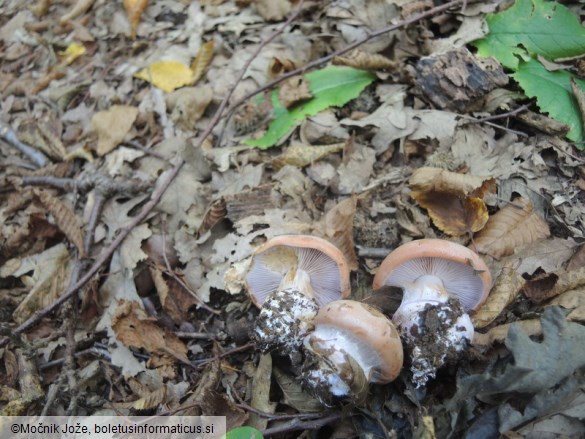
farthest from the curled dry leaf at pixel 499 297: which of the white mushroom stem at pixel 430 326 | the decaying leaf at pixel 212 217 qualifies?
the decaying leaf at pixel 212 217

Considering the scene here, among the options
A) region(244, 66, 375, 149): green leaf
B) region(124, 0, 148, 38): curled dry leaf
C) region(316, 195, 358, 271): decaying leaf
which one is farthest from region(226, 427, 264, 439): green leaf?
region(124, 0, 148, 38): curled dry leaf

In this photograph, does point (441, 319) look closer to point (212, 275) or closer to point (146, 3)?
point (212, 275)

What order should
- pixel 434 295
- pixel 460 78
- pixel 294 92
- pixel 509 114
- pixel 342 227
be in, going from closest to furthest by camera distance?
pixel 434 295 → pixel 342 227 → pixel 509 114 → pixel 460 78 → pixel 294 92

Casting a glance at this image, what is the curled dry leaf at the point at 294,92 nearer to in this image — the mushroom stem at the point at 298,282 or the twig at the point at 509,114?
the twig at the point at 509,114

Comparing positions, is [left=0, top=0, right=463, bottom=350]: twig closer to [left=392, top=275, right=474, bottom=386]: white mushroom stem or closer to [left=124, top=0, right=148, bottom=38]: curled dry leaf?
[left=124, top=0, right=148, bottom=38]: curled dry leaf

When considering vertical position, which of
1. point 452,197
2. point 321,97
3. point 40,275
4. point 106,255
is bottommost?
point 40,275

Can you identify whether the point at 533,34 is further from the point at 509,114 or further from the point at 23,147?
the point at 23,147

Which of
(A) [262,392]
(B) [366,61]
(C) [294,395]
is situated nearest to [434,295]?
(C) [294,395]
